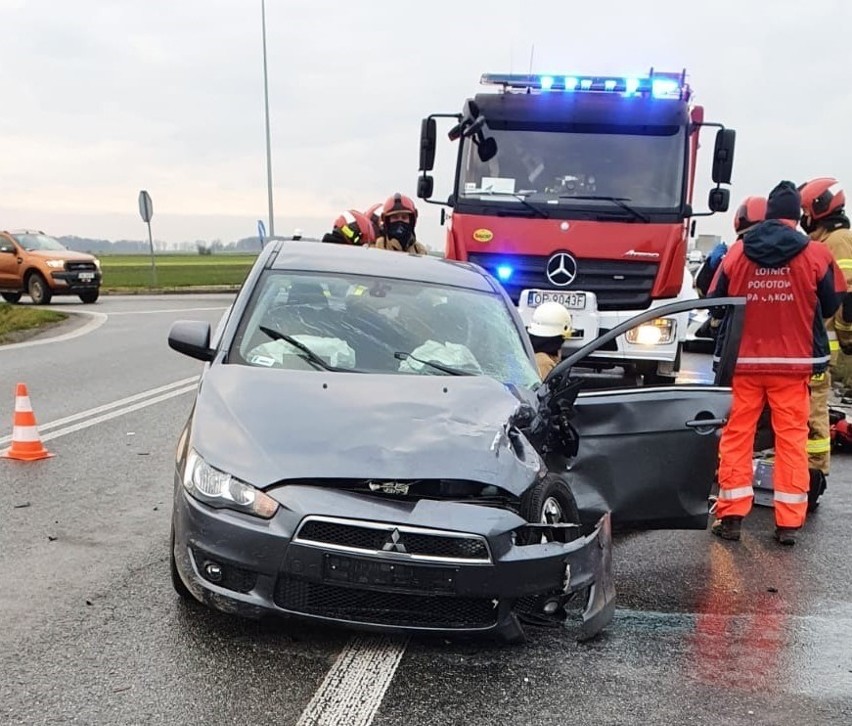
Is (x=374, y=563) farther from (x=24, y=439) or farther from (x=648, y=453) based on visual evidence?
(x=24, y=439)

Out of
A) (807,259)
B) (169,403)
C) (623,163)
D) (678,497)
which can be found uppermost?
(623,163)

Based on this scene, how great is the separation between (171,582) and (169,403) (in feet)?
15.6

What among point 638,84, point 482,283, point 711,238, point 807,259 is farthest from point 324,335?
point 711,238

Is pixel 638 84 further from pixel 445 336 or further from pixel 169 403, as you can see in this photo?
pixel 169 403

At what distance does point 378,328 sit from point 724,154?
16.5 feet

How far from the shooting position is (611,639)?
3633 mm

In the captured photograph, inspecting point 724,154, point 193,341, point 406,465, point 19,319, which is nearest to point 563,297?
point 724,154

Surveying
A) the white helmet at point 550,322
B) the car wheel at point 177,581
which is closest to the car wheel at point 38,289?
the white helmet at point 550,322

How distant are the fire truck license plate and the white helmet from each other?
5.72 ft

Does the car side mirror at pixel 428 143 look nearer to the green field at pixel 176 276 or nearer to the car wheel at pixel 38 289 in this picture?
the green field at pixel 176 276

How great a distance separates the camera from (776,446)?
17.3 feet

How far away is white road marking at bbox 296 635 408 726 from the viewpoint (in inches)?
113

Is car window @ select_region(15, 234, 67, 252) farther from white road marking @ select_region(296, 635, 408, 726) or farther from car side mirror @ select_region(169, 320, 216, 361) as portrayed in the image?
white road marking @ select_region(296, 635, 408, 726)

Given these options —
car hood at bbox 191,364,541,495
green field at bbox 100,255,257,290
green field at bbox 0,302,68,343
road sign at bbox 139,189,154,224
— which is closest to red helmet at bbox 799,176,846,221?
car hood at bbox 191,364,541,495
